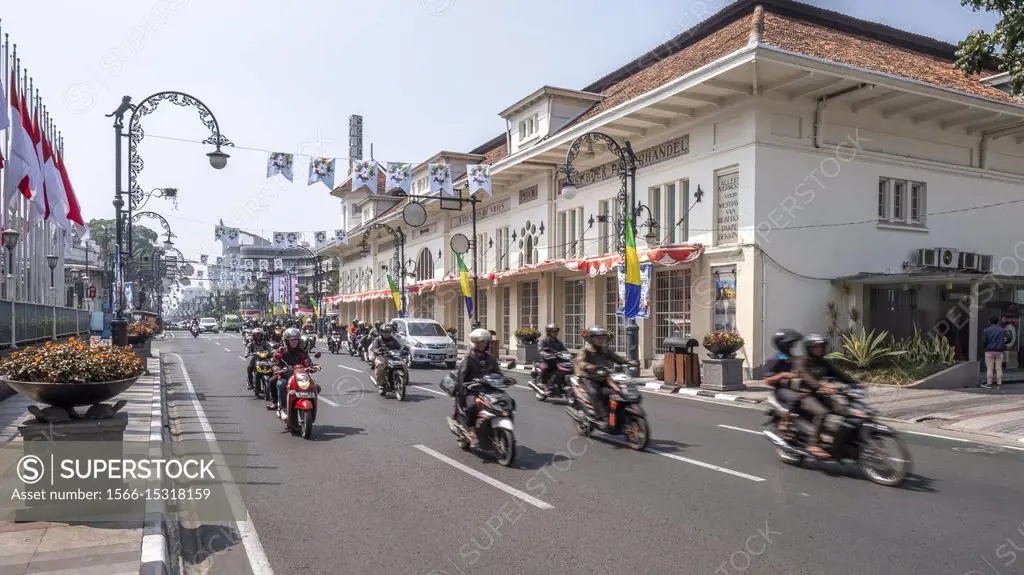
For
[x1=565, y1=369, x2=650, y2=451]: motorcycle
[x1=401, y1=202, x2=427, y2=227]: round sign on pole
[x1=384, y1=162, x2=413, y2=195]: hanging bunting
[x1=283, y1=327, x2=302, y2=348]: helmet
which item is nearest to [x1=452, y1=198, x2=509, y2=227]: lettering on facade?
[x1=401, y1=202, x2=427, y2=227]: round sign on pole

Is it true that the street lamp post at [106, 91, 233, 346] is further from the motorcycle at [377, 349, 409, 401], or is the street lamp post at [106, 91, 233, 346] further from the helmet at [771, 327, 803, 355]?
the helmet at [771, 327, 803, 355]

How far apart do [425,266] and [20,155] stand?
3074cm

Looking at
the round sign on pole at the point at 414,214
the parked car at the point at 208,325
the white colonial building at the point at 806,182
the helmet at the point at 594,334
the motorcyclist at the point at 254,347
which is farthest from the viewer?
the parked car at the point at 208,325

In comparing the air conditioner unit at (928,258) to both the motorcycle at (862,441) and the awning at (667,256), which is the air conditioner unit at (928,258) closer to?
the awning at (667,256)

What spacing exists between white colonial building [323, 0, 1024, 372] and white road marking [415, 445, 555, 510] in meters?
11.6

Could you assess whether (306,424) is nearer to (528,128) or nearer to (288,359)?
(288,359)

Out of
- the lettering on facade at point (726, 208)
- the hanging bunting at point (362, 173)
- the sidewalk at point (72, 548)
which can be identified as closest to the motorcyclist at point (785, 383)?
the sidewalk at point (72, 548)

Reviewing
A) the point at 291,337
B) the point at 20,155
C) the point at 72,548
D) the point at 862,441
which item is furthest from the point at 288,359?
the point at 862,441

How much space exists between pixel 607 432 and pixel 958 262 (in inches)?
644

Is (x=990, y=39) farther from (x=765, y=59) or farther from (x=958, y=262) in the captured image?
(x=958, y=262)

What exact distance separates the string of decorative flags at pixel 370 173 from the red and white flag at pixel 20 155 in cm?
880

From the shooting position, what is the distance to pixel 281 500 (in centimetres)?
684

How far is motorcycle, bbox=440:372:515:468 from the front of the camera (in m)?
8.17

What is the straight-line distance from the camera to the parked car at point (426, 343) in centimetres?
2302
